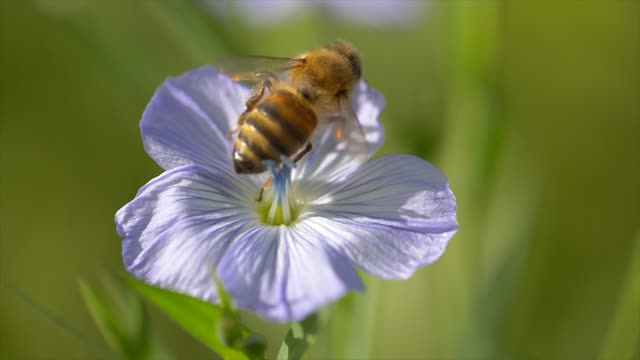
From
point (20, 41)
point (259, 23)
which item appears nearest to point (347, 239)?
point (259, 23)

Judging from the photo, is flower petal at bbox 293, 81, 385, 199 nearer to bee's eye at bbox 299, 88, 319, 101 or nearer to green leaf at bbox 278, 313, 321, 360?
bee's eye at bbox 299, 88, 319, 101

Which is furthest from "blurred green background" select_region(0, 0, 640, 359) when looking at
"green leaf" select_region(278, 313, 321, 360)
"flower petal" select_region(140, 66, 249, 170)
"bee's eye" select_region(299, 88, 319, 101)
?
"green leaf" select_region(278, 313, 321, 360)

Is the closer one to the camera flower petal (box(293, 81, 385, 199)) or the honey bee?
the honey bee

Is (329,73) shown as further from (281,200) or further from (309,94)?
(281,200)

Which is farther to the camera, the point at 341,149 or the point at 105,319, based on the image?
the point at 341,149

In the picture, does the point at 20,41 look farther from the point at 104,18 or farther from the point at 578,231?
the point at 578,231

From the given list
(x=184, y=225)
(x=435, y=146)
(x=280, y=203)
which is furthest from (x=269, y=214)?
(x=435, y=146)
